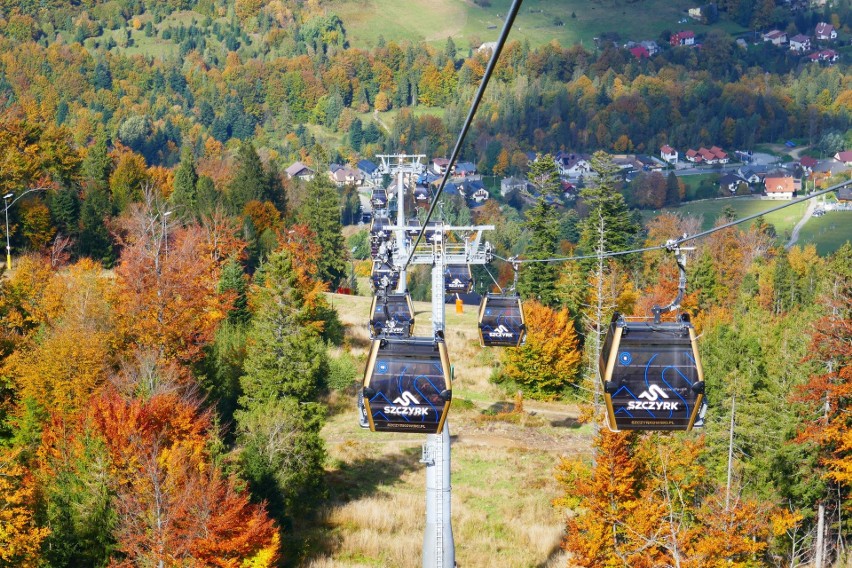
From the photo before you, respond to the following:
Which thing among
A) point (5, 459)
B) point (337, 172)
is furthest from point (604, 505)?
point (337, 172)

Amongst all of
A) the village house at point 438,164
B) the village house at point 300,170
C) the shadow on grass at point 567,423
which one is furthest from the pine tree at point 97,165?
the village house at point 438,164

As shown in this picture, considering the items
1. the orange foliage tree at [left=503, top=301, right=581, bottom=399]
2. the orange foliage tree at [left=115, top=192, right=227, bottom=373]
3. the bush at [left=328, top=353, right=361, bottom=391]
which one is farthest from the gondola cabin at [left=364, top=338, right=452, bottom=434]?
the orange foliage tree at [left=503, top=301, right=581, bottom=399]

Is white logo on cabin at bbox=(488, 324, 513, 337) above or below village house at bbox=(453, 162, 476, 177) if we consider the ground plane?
above

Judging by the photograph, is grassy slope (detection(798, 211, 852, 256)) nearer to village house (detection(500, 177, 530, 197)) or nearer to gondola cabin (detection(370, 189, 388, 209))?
village house (detection(500, 177, 530, 197))

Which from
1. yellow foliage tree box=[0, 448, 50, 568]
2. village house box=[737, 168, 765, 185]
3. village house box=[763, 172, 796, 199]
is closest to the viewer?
yellow foliage tree box=[0, 448, 50, 568]

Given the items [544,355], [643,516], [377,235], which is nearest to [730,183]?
[544,355]

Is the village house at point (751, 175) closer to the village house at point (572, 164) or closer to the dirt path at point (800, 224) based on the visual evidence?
the dirt path at point (800, 224)
